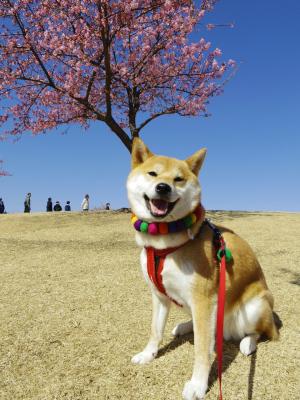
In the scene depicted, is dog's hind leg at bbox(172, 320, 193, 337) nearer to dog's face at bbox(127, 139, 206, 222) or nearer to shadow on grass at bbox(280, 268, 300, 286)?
dog's face at bbox(127, 139, 206, 222)

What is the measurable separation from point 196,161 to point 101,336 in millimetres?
2919

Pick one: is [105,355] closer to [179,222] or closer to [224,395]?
[224,395]

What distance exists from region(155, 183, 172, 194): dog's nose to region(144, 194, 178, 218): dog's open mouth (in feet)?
0.42

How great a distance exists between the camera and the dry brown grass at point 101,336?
4141mm

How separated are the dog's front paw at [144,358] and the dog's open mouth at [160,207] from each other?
1.82m

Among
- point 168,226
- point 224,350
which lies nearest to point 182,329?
point 224,350

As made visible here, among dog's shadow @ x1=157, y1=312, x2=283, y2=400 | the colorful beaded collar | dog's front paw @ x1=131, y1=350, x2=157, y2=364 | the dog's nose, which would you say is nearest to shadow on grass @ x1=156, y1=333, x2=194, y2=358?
dog's shadow @ x1=157, y1=312, x2=283, y2=400

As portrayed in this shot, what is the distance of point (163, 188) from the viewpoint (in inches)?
143

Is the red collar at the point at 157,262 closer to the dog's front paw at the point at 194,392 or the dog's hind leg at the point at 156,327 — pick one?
the dog's hind leg at the point at 156,327

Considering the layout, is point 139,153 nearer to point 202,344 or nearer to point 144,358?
point 202,344

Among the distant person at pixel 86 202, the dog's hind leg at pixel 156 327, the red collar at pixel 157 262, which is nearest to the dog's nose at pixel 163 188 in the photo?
the red collar at pixel 157 262

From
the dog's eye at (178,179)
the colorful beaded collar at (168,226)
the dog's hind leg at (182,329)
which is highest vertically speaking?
the dog's eye at (178,179)

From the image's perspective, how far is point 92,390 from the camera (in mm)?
4133

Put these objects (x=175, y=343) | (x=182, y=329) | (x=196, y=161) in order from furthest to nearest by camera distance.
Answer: (x=182, y=329), (x=175, y=343), (x=196, y=161)
